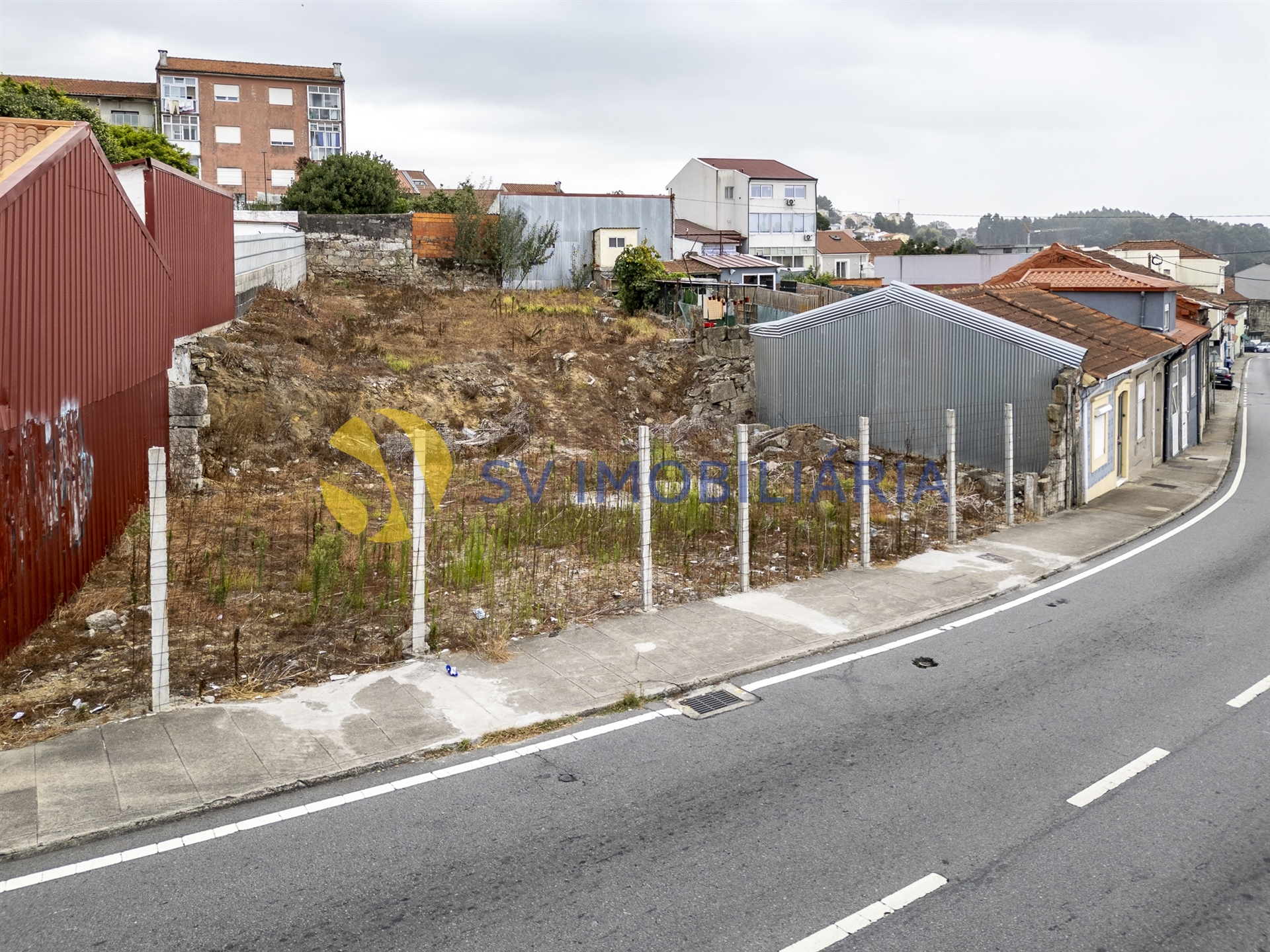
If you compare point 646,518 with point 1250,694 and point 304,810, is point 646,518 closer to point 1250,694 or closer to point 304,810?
point 304,810

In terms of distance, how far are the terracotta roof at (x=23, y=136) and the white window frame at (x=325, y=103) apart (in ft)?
212

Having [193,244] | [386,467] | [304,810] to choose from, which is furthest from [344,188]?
[304,810]

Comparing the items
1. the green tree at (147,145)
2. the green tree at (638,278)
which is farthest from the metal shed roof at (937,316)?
the green tree at (147,145)

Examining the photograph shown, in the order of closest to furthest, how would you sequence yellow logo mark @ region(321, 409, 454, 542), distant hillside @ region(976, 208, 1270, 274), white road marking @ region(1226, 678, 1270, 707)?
1. white road marking @ region(1226, 678, 1270, 707)
2. yellow logo mark @ region(321, 409, 454, 542)
3. distant hillside @ region(976, 208, 1270, 274)

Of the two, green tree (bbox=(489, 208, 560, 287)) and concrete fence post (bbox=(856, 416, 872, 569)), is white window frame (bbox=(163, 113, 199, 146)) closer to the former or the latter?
green tree (bbox=(489, 208, 560, 287))

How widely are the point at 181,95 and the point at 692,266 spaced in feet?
144

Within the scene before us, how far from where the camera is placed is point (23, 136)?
12234mm

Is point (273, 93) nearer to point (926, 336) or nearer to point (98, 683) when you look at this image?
point (926, 336)

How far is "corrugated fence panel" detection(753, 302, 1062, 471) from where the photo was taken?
19.1 meters

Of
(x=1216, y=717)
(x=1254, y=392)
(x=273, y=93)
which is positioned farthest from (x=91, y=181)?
(x=273, y=93)

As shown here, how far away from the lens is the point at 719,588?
1255 cm

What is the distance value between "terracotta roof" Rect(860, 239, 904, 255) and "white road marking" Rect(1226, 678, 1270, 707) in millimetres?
77842

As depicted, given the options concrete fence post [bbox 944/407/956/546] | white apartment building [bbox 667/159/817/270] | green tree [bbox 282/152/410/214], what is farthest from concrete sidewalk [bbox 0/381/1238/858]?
white apartment building [bbox 667/159/817/270]

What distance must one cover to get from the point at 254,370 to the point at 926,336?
42.6ft
